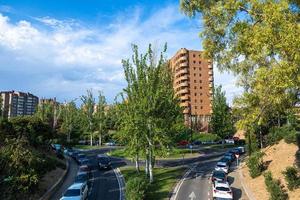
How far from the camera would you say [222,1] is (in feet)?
58.7

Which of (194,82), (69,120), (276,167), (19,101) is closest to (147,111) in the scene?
(276,167)

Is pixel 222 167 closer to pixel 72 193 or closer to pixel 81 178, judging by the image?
pixel 81 178

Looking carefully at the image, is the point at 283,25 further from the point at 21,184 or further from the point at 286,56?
the point at 21,184

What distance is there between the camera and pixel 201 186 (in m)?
32.6

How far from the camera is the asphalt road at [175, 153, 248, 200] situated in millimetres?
29025

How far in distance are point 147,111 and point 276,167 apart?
48.3 feet

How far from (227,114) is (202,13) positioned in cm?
5302

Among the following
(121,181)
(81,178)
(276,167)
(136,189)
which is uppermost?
(276,167)

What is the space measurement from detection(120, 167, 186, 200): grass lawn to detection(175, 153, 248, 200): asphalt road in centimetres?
119

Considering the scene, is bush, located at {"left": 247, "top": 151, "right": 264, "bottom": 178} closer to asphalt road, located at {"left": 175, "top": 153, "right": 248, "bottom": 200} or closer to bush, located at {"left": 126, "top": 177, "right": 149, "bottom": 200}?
asphalt road, located at {"left": 175, "top": 153, "right": 248, "bottom": 200}

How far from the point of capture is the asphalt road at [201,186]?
Answer: 29.0 meters

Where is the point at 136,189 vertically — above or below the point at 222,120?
below

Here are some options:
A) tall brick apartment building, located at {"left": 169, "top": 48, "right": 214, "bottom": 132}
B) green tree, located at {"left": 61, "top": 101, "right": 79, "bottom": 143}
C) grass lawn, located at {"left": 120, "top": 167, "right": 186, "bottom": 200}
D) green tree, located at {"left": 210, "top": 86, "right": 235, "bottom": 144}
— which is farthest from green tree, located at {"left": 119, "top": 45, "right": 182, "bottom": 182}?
tall brick apartment building, located at {"left": 169, "top": 48, "right": 214, "bottom": 132}

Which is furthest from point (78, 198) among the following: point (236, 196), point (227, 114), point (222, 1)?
point (227, 114)
